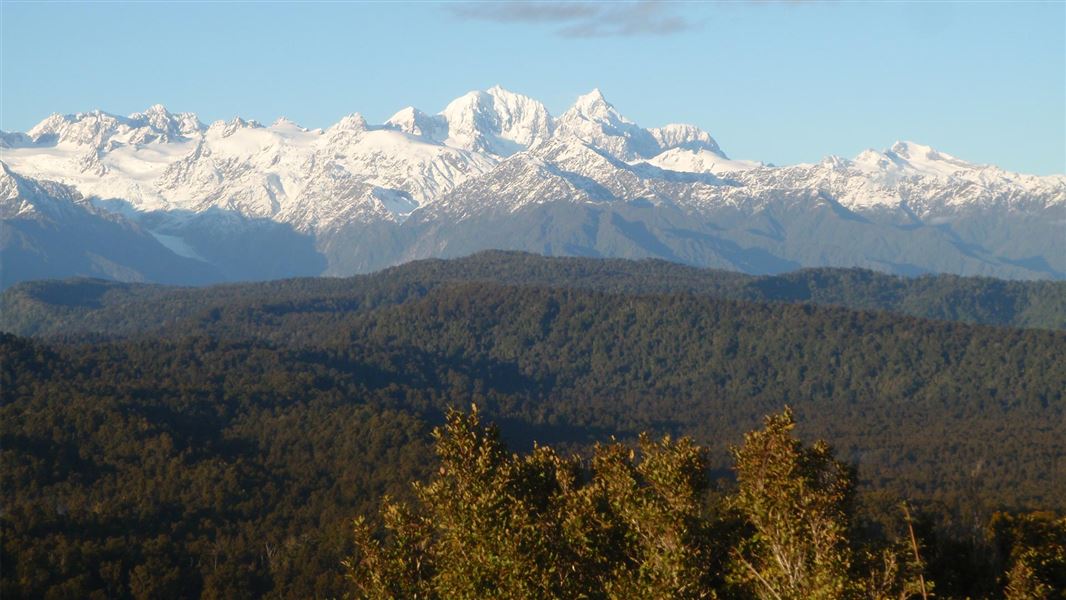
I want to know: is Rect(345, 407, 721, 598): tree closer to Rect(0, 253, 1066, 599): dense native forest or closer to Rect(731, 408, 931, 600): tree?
Rect(0, 253, 1066, 599): dense native forest

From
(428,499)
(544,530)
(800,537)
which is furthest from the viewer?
(428,499)

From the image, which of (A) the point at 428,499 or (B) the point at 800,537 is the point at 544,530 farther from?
(B) the point at 800,537

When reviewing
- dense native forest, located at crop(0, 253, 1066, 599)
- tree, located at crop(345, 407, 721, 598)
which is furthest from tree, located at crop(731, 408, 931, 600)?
tree, located at crop(345, 407, 721, 598)

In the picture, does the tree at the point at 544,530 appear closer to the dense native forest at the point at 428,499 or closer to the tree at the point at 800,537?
the dense native forest at the point at 428,499

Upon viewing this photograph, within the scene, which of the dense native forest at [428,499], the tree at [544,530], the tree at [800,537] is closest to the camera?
the tree at [800,537]

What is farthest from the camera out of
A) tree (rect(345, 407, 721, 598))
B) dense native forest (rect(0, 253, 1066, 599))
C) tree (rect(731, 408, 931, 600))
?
dense native forest (rect(0, 253, 1066, 599))

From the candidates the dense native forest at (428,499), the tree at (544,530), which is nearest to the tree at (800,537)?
the dense native forest at (428,499)

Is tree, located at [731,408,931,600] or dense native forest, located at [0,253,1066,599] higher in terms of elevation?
tree, located at [731,408,931,600]

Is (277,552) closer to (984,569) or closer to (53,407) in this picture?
(53,407)

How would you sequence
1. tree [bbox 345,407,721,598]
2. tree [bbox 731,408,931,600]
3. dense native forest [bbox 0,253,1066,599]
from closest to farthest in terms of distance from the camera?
tree [bbox 731,408,931,600]
tree [bbox 345,407,721,598]
dense native forest [bbox 0,253,1066,599]

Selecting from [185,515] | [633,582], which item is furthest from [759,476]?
[185,515]

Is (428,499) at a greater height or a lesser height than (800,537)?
lesser

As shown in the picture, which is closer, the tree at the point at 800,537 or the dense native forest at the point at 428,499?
the tree at the point at 800,537

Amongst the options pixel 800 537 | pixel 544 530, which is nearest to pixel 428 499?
pixel 544 530
